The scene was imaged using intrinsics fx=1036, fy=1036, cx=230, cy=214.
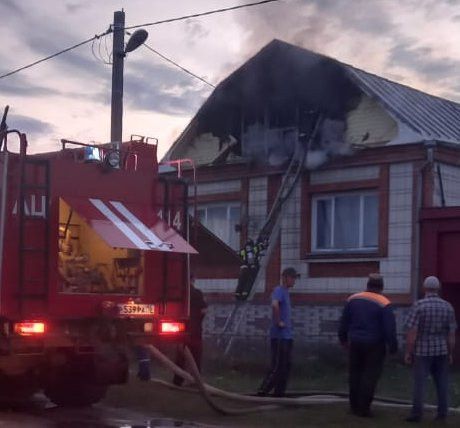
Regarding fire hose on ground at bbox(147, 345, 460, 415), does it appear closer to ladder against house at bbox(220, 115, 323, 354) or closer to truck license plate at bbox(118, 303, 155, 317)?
truck license plate at bbox(118, 303, 155, 317)

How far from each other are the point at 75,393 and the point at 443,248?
769cm

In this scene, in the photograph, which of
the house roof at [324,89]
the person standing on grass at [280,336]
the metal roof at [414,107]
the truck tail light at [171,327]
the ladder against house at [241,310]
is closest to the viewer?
the truck tail light at [171,327]

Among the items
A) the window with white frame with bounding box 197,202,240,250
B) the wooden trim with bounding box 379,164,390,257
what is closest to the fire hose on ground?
the wooden trim with bounding box 379,164,390,257

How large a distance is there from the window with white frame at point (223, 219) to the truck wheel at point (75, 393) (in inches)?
342

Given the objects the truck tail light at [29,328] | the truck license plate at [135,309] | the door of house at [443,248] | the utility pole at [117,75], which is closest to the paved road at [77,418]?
the truck tail light at [29,328]

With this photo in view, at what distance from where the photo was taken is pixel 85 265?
1195 centimetres

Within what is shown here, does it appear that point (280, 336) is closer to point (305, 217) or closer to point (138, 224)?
point (138, 224)

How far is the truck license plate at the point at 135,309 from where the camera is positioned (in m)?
11.6

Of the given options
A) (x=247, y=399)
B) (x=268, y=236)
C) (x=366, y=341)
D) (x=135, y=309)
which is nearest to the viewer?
(x=366, y=341)

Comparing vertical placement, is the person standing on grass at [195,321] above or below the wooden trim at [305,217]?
below

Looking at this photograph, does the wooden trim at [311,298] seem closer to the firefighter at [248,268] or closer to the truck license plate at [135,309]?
the firefighter at [248,268]

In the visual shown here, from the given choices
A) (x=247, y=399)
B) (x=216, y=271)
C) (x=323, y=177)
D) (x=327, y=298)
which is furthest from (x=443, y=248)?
(x=247, y=399)

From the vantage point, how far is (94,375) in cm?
1191

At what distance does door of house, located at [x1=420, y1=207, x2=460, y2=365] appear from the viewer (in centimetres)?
1753
